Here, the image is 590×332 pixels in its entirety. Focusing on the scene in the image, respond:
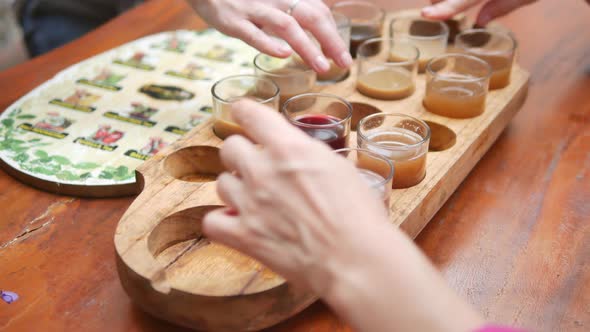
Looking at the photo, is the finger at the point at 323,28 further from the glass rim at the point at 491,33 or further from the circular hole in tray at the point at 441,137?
the glass rim at the point at 491,33

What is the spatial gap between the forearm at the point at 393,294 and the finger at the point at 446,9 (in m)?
1.07

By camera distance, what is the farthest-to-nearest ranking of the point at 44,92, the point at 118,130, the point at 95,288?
the point at 44,92, the point at 118,130, the point at 95,288

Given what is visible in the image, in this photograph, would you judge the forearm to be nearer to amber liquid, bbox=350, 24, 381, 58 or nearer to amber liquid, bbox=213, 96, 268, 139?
amber liquid, bbox=213, 96, 268, 139

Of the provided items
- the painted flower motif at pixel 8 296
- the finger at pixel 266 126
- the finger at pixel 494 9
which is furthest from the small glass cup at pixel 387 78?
the painted flower motif at pixel 8 296

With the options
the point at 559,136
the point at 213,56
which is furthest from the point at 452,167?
the point at 213,56

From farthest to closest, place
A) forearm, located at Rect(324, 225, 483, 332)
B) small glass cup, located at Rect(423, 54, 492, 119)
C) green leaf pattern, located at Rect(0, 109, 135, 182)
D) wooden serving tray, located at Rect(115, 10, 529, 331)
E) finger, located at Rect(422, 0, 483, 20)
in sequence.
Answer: finger, located at Rect(422, 0, 483, 20), small glass cup, located at Rect(423, 54, 492, 119), green leaf pattern, located at Rect(0, 109, 135, 182), wooden serving tray, located at Rect(115, 10, 529, 331), forearm, located at Rect(324, 225, 483, 332)

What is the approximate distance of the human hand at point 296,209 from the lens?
753 millimetres

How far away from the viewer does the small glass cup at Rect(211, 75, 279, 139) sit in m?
1.32

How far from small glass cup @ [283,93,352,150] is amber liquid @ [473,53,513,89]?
1.51ft

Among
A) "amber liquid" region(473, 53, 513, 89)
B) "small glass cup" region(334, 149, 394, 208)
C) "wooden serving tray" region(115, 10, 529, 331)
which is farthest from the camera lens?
"amber liquid" region(473, 53, 513, 89)

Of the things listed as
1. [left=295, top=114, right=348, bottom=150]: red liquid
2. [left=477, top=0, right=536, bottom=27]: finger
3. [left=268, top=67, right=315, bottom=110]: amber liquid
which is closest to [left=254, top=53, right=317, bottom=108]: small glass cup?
[left=268, top=67, right=315, bottom=110]: amber liquid

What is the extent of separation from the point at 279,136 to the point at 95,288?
1.59 ft

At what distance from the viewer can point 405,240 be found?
0.76 m

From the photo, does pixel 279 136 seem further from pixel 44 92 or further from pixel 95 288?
pixel 44 92
